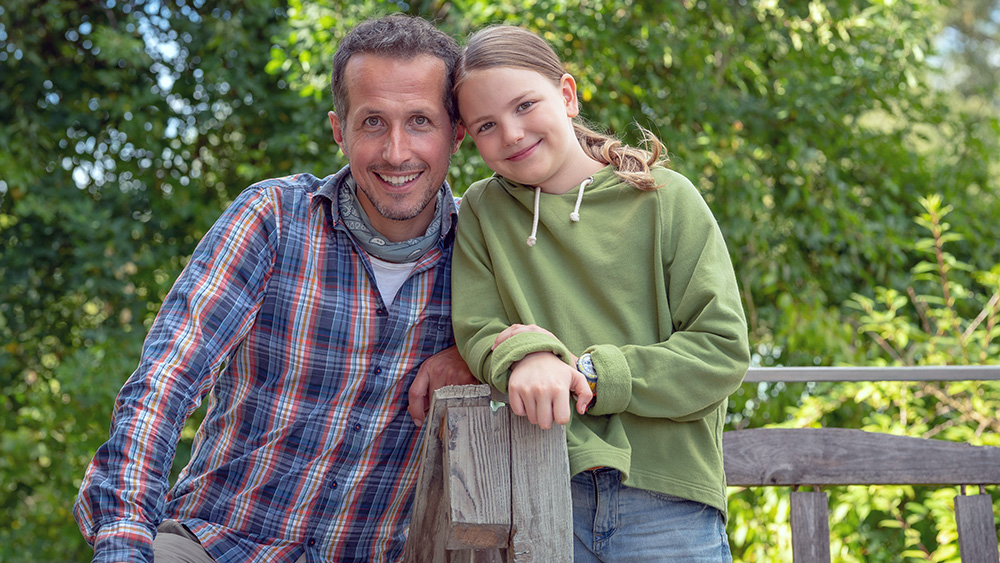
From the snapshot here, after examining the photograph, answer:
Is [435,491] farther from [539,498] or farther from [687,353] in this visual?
[687,353]

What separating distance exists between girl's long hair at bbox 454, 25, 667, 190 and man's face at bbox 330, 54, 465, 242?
0.21ft

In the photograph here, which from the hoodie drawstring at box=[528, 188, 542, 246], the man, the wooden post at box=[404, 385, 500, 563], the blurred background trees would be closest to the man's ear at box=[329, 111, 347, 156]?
the man

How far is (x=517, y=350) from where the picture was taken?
121 cm

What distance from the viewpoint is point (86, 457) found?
3.53 m

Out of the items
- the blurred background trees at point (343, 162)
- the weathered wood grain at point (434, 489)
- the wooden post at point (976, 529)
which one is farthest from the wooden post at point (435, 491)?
the blurred background trees at point (343, 162)

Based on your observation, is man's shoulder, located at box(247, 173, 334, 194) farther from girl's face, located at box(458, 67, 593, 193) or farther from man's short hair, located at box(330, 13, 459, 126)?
girl's face, located at box(458, 67, 593, 193)

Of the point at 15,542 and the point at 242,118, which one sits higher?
the point at 242,118

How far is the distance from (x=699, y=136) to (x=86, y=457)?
9.08 feet

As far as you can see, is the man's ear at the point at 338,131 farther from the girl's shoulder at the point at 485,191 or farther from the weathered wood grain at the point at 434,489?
the weathered wood grain at the point at 434,489

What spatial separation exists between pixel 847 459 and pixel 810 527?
187 mm

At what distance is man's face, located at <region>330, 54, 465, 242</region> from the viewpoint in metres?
1.60

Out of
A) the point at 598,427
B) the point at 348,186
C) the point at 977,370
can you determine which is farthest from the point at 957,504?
the point at 348,186

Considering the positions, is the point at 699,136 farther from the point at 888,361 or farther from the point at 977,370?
the point at 977,370

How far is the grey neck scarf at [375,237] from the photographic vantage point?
1.68 m
